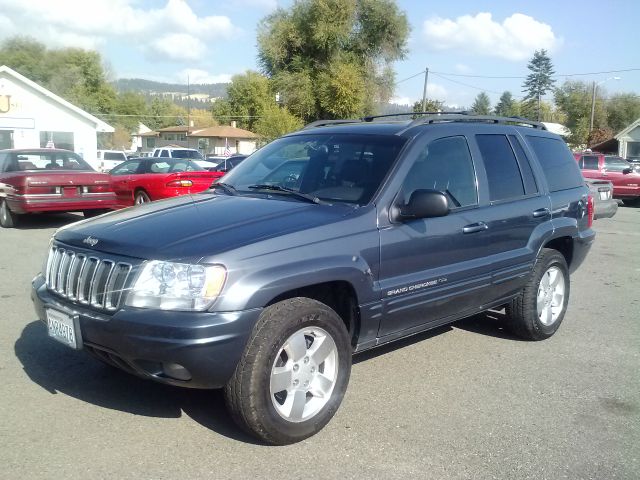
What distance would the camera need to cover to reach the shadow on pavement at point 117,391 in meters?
3.94

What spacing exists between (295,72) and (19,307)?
3810 cm

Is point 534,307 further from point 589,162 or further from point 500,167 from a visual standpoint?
point 589,162

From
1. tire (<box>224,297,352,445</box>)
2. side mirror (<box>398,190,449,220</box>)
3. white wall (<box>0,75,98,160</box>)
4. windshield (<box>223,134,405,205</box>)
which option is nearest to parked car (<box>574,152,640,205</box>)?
windshield (<box>223,134,405,205</box>)

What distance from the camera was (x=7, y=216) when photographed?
12.0 metres

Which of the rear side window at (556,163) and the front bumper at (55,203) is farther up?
the rear side window at (556,163)

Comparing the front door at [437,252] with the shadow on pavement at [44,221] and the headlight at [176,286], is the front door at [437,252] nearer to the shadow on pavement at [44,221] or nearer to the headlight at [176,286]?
the headlight at [176,286]

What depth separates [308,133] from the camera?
5.09 meters

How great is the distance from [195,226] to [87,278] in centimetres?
66

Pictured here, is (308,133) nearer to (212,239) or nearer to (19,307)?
(212,239)

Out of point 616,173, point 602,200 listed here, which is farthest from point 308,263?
point 616,173

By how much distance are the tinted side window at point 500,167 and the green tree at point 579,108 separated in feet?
215

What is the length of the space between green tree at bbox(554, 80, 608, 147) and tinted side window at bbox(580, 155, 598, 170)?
1803 inches

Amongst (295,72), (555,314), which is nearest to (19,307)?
(555,314)

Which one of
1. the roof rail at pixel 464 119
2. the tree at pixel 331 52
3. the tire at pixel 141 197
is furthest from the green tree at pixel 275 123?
the roof rail at pixel 464 119
